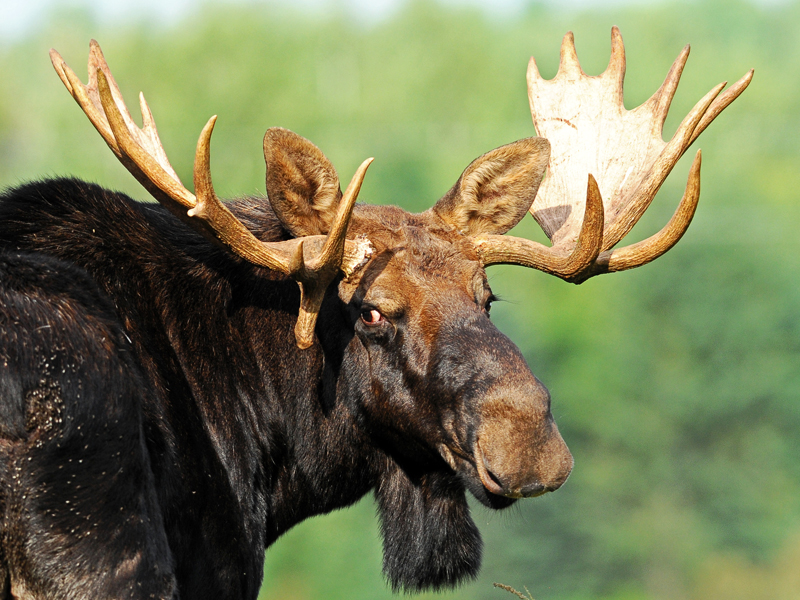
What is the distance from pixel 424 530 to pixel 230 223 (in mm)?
1903

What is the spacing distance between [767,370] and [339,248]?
45870 millimetres

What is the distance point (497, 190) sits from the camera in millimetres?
5801

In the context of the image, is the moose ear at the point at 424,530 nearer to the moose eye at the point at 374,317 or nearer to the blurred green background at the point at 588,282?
the moose eye at the point at 374,317

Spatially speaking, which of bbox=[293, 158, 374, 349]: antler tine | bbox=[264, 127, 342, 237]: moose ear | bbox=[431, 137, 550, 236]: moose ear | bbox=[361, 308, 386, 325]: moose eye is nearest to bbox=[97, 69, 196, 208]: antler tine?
bbox=[264, 127, 342, 237]: moose ear

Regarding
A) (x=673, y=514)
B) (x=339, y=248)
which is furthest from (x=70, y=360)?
(x=673, y=514)

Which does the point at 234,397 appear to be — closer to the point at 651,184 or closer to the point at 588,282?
the point at 651,184

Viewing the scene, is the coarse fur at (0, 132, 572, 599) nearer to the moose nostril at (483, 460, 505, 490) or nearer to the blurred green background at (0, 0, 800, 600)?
the moose nostril at (483, 460, 505, 490)

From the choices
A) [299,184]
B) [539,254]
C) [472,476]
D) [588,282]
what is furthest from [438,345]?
[588,282]

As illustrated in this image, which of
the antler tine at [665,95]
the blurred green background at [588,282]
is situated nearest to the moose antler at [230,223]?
the antler tine at [665,95]

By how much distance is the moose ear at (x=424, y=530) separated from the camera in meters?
5.53

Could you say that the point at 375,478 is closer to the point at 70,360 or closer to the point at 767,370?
the point at 70,360

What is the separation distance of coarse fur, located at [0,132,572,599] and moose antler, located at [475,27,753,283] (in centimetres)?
45

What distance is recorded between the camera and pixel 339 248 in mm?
4750

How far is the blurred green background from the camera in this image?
1687 inches
